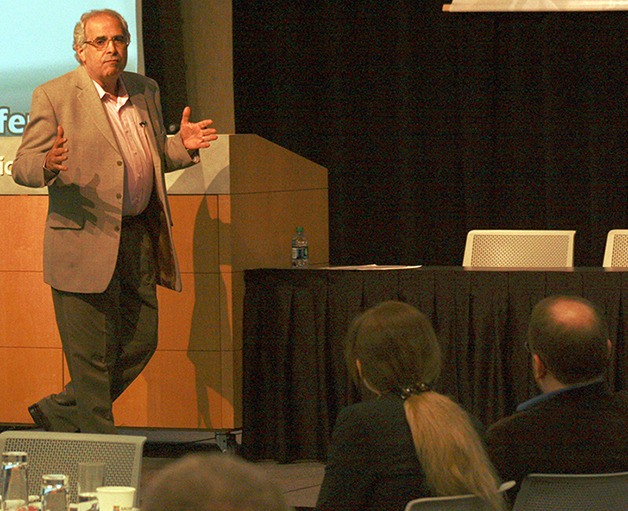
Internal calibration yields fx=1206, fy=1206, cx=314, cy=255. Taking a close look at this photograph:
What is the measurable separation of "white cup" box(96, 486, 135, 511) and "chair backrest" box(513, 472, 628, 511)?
73 cm

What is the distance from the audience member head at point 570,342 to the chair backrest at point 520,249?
2.84m

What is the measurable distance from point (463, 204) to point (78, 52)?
3952 mm

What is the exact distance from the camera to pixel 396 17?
311 inches

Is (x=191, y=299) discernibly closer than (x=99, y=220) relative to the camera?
No

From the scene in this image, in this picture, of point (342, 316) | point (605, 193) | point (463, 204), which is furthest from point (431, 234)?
point (342, 316)

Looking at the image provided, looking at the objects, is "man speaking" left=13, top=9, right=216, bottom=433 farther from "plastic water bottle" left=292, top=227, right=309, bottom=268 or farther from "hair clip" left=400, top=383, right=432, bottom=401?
"hair clip" left=400, top=383, right=432, bottom=401

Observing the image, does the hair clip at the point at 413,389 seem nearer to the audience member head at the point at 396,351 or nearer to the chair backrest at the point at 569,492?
the audience member head at the point at 396,351

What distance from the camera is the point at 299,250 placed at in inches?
223

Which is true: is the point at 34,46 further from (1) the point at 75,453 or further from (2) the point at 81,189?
(1) the point at 75,453

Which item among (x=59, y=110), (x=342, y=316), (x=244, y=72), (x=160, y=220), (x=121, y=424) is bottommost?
(x=121, y=424)

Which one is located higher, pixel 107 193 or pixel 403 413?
pixel 107 193

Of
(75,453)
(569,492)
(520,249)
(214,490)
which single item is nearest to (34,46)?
(520,249)

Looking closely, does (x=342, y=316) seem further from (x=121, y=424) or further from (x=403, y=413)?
(x=403, y=413)

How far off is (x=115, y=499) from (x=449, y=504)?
23.3 inches
